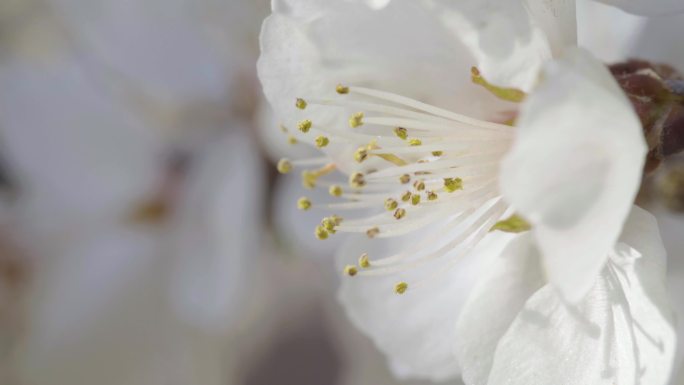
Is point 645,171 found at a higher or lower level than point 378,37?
lower

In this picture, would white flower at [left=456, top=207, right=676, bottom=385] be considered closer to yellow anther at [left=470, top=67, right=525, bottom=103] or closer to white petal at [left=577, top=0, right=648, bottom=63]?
yellow anther at [left=470, top=67, right=525, bottom=103]

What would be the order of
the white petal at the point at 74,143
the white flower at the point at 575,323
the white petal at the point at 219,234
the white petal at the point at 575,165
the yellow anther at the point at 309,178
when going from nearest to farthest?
the white petal at the point at 575,165 < the white flower at the point at 575,323 < the yellow anther at the point at 309,178 < the white petal at the point at 219,234 < the white petal at the point at 74,143

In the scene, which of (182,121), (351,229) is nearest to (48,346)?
(182,121)

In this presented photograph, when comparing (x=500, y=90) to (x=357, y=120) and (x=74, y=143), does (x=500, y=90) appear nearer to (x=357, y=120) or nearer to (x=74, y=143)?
(x=357, y=120)

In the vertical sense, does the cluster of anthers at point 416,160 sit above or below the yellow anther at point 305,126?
below

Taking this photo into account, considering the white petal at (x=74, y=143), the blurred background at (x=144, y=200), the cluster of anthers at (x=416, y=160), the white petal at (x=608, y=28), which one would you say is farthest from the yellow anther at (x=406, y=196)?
the white petal at (x=74, y=143)

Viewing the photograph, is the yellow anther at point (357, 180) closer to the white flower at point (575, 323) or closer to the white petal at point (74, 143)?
the white flower at point (575, 323)

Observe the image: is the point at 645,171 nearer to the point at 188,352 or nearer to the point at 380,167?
the point at 380,167
